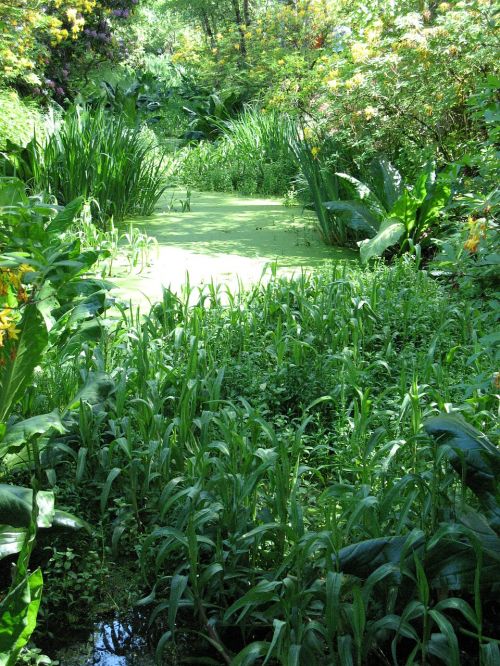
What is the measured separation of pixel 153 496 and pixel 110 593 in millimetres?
422

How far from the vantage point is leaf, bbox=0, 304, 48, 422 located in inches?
104

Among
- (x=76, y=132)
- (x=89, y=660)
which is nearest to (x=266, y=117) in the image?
(x=76, y=132)

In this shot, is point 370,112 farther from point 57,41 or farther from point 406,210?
point 57,41

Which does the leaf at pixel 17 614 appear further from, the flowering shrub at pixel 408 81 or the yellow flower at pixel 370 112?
the yellow flower at pixel 370 112

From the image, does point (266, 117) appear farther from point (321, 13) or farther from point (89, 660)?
point (89, 660)

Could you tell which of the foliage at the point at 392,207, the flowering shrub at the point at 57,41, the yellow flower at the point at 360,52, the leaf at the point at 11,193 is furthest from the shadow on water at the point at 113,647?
the flowering shrub at the point at 57,41

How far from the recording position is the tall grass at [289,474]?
6.44 ft

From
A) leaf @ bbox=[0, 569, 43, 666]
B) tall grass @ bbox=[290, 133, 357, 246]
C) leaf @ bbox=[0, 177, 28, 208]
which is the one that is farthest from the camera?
tall grass @ bbox=[290, 133, 357, 246]

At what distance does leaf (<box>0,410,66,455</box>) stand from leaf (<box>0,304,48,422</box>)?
0.74ft

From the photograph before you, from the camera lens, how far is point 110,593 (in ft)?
7.42

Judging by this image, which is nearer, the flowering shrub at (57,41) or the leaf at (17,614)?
the leaf at (17,614)

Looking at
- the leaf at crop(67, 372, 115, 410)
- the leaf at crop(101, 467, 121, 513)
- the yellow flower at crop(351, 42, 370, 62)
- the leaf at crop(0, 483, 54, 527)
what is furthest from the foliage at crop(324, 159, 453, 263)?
the leaf at crop(0, 483, 54, 527)

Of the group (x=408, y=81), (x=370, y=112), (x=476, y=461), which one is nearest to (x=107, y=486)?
(x=476, y=461)

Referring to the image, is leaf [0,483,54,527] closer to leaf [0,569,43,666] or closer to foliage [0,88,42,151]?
leaf [0,569,43,666]
